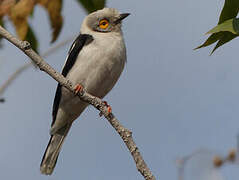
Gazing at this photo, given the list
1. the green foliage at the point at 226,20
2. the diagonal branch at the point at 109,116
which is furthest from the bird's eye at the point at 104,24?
the green foliage at the point at 226,20

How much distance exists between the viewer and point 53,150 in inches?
237

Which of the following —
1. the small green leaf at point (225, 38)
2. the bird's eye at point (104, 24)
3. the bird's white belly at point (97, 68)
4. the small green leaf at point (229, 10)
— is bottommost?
the small green leaf at point (225, 38)

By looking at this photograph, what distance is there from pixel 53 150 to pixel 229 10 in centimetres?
412

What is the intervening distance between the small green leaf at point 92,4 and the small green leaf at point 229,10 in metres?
0.85

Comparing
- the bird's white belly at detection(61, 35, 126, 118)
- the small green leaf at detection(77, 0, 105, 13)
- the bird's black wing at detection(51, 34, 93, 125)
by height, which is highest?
the bird's black wing at detection(51, 34, 93, 125)

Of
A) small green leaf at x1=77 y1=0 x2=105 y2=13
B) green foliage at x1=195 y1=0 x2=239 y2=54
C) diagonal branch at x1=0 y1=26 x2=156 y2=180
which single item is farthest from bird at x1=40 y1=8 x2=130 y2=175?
green foliage at x1=195 y1=0 x2=239 y2=54

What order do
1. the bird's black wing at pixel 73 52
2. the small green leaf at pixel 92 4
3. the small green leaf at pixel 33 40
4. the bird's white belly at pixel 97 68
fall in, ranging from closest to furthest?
the small green leaf at pixel 92 4 → the small green leaf at pixel 33 40 → the bird's white belly at pixel 97 68 → the bird's black wing at pixel 73 52

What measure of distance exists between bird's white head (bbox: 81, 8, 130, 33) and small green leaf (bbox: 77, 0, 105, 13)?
307cm

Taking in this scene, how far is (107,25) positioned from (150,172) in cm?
367

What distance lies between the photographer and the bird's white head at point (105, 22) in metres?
6.16

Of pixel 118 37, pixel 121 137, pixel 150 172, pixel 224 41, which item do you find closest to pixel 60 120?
pixel 118 37

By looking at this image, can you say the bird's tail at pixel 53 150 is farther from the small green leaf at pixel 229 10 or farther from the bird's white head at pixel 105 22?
the small green leaf at pixel 229 10

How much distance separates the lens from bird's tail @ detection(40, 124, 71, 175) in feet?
19.1

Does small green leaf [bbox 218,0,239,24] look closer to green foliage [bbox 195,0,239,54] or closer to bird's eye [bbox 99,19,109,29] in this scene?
green foliage [bbox 195,0,239,54]
